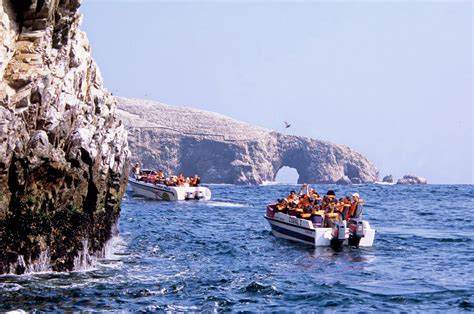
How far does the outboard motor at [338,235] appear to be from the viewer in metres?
29.4

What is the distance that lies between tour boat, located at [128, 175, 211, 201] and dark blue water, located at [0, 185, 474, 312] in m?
19.7

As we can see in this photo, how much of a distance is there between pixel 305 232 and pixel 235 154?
142403 millimetres

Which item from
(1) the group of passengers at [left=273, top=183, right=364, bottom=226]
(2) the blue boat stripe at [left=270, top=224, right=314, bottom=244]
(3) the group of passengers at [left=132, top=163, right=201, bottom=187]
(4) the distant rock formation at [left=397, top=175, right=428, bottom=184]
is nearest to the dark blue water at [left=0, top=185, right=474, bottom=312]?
(2) the blue boat stripe at [left=270, top=224, right=314, bottom=244]

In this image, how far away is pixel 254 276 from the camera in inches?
904

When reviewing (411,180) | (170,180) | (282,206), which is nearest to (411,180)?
(411,180)

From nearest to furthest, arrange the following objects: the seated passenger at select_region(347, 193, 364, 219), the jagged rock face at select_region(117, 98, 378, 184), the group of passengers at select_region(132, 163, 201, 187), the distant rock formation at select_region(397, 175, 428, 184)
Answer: the seated passenger at select_region(347, 193, 364, 219)
the group of passengers at select_region(132, 163, 201, 187)
the jagged rock face at select_region(117, 98, 378, 184)
the distant rock formation at select_region(397, 175, 428, 184)

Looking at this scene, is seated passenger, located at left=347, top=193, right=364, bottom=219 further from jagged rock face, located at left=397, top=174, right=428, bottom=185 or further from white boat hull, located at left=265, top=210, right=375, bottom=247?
jagged rock face, located at left=397, top=174, right=428, bottom=185

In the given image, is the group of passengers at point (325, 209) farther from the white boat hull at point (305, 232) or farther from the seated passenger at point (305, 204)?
the white boat hull at point (305, 232)

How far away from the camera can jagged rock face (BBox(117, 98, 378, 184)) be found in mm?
172375

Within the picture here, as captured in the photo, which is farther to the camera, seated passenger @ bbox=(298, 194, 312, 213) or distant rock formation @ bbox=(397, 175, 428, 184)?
distant rock formation @ bbox=(397, 175, 428, 184)

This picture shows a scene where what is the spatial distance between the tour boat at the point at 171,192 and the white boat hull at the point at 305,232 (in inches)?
986

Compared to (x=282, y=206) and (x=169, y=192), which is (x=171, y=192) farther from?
(x=282, y=206)

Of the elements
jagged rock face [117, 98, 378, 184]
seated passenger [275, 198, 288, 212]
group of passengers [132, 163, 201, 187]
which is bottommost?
seated passenger [275, 198, 288, 212]

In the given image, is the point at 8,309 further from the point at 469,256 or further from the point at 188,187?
the point at 188,187
